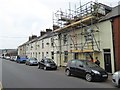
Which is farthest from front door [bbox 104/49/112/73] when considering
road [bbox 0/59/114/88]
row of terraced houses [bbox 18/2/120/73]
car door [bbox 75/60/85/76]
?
road [bbox 0/59/114/88]

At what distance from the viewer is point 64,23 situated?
28047 mm

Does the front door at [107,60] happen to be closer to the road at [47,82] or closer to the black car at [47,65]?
the road at [47,82]

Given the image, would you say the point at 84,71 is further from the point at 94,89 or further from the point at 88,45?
the point at 88,45

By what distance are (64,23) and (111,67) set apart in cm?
1157

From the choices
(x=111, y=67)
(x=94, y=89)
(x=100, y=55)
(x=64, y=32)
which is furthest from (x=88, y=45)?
(x=94, y=89)

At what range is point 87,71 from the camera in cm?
1507

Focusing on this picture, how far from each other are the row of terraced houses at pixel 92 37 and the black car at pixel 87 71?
3.30 meters

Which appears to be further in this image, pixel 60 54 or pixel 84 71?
pixel 60 54

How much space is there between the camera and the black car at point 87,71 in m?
14.4

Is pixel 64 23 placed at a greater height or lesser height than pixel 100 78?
greater

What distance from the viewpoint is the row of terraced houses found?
18125 millimetres

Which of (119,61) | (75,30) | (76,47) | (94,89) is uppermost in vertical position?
(75,30)

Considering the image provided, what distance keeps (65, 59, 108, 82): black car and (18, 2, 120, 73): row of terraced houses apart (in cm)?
330

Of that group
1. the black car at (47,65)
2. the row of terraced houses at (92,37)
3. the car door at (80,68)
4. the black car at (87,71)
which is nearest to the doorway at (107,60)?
the row of terraced houses at (92,37)
